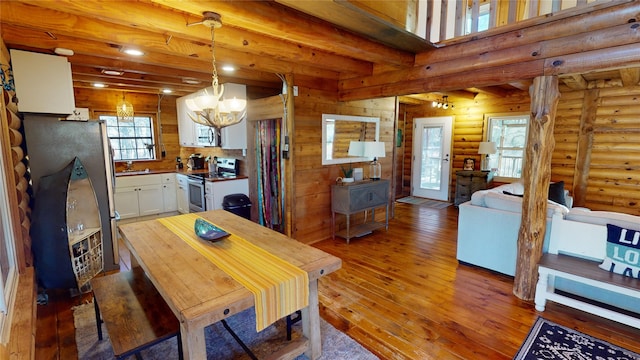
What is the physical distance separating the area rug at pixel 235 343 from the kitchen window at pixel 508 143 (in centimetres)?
536

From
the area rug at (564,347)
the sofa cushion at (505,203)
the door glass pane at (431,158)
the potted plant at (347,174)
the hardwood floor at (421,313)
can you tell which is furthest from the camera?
the door glass pane at (431,158)

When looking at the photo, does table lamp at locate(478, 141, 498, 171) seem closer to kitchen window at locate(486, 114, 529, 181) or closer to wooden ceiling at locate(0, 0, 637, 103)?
kitchen window at locate(486, 114, 529, 181)

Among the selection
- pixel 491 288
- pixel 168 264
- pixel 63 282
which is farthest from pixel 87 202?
pixel 491 288

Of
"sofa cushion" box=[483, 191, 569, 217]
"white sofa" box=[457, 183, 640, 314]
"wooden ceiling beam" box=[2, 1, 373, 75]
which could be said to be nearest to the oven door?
"wooden ceiling beam" box=[2, 1, 373, 75]

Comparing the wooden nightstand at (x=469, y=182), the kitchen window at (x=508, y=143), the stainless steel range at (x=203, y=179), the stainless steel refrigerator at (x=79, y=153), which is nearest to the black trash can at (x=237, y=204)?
the stainless steel range at (x=203, y=179)

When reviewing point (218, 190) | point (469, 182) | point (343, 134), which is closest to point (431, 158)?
point (469, 182)

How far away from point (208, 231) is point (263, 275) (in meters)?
0.78

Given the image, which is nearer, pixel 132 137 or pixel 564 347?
Answer: pixel 564 347

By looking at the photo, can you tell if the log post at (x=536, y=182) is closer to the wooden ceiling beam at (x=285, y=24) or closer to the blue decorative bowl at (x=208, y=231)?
the wooden ceiling beam at (x=285, y=24)

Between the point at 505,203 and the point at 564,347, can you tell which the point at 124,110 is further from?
the point at 564,347

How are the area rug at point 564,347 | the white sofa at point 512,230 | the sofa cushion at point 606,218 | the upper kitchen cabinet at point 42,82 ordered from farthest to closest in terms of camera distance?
the upper kitchen cabinet at point 42,82 → the white sofa at point 512,230 → the sofa cushion at point 606,218 → the area rug at point 564,347

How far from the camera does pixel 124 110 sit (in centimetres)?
512

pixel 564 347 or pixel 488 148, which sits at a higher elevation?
pixel 488 148

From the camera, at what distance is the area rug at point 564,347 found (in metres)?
2.02
